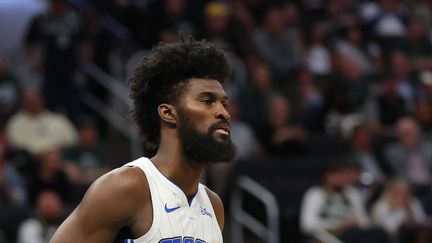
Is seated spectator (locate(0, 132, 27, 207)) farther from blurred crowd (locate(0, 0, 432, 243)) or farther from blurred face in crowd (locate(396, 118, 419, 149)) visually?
blurred face in crowd (locate(396, 118, 419, 149))

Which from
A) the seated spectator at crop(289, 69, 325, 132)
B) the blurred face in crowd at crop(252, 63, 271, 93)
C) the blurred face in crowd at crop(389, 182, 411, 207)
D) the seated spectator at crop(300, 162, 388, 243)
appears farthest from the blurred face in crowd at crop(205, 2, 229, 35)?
the blurred face in crowd at crop(389, 182, 411, 207)

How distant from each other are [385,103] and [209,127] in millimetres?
9814

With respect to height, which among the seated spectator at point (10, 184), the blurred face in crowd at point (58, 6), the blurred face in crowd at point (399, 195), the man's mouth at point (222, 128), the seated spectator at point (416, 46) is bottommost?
the man's mouth at point (222, 128)

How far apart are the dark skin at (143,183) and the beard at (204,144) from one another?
0.02 metres

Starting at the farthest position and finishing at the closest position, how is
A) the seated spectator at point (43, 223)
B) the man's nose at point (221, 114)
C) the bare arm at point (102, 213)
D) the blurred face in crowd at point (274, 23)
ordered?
the blurred face in crowd at point (274, 23), the seated spectator at point (43, 223), the man's nose at point (221, 114), the bare arm at point (102, 213)

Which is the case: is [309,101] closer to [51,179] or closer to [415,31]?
[415,31]

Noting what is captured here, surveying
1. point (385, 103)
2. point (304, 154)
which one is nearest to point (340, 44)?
point (385, 103)

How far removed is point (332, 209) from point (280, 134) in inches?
73.6

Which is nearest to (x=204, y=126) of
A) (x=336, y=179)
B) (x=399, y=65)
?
(x=336, y=179)

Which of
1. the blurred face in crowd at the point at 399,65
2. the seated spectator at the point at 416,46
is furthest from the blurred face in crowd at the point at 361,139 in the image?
the seated spectator at the point at 416,46

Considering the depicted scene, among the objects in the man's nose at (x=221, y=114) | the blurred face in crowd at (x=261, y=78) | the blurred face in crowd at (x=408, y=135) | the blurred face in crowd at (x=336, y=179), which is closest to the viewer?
the man's nose at (x=221, y=114)

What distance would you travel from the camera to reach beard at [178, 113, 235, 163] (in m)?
4.76

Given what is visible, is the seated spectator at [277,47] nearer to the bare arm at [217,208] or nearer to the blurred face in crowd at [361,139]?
the blurred face in crowd at [361,139]

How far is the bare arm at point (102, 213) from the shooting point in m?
4.54
